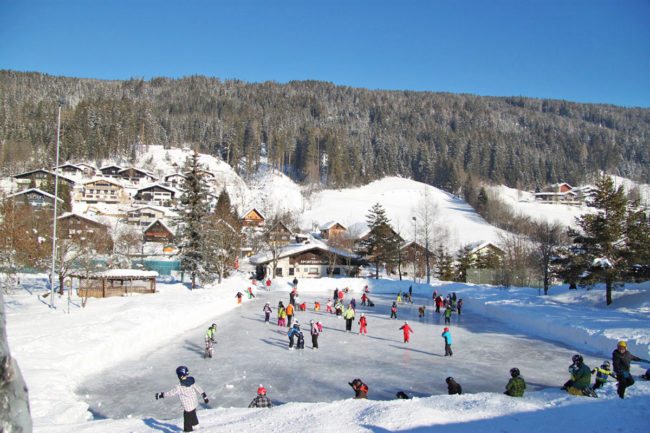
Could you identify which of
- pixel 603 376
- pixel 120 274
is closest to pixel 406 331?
pixel 603 376

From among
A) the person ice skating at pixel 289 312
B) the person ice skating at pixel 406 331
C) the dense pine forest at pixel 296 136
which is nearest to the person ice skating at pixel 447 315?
the person ice skating at pixel 406 331

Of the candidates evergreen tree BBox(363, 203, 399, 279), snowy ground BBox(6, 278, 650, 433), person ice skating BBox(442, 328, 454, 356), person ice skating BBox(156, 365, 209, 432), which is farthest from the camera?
evergreen tree BBox(363, 203, 399, 279)

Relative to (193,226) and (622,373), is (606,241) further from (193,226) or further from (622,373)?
(193,226)

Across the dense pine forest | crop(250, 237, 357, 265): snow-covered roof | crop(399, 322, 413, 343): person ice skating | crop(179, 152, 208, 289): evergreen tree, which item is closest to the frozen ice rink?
crop(399, 322, 413, 343): person ice skating

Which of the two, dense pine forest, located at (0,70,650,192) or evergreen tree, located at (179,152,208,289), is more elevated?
→ dense pine forest, located at (0,70,650,192)

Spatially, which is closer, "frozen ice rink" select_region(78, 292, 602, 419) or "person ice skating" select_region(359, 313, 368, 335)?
"frozen ice rink" select_region(78, 292, 602, 419)

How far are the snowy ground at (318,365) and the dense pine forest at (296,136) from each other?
88.6m

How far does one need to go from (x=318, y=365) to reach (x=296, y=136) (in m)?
123

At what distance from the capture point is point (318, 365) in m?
15.3

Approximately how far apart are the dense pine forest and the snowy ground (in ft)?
291

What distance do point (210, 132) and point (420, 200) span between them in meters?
68.4

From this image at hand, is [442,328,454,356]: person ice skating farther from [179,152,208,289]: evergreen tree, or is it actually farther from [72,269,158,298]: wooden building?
[179,152,208,289]: evergreen tree

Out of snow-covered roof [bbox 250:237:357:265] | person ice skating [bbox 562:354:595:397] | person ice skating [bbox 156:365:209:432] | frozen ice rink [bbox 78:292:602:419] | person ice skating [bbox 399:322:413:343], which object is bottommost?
frozen ice rink [bbox 78:292:602:419]

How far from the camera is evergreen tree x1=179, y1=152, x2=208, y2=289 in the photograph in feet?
119
